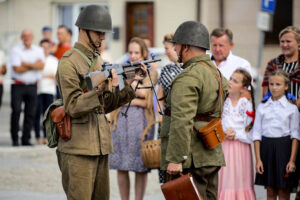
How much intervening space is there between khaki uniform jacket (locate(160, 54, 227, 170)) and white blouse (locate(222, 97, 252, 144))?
1.47 meters

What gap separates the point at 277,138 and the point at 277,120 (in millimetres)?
181

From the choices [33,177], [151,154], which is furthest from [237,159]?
[33,177]

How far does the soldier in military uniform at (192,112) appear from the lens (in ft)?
15.6

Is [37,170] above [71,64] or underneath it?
underneath

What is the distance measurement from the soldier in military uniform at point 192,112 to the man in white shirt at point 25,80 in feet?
22.0

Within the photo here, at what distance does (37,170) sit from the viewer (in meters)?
9.24

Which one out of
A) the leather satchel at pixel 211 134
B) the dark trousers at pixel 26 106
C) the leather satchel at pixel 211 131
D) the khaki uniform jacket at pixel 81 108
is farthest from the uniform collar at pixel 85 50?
the dark trousers at pixel 26 106

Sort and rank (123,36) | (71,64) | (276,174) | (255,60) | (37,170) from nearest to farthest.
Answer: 1. (71,64)
2. (276,174)
3. (37,170)
4. (255,60)
5. (123,36)

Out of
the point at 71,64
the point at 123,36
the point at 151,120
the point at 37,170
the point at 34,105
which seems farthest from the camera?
the point at 123,36

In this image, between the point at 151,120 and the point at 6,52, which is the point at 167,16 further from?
the point at 151,120

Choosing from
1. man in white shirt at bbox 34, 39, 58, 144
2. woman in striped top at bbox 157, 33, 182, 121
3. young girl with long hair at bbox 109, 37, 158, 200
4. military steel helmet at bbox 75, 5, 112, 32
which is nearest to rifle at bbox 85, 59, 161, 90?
military steel helmet at bbox 75, 5, 112, 32

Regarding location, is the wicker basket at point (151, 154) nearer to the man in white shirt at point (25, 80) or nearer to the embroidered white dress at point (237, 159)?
the embroidered white dress at point (237, 159)

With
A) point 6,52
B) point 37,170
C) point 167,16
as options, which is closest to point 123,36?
point 167,16

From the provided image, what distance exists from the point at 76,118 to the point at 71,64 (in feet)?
1.35
